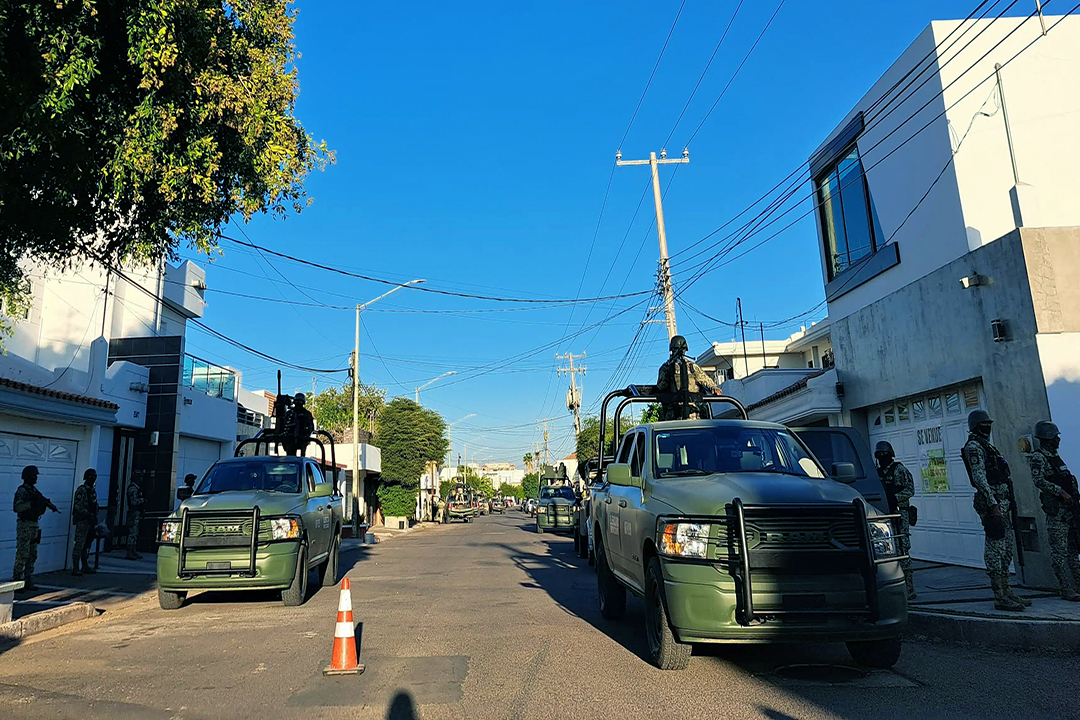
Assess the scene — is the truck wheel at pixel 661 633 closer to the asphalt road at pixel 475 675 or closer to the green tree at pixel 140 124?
the asphalt road at pixel 475 675

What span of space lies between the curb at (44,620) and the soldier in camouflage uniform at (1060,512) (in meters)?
11.0

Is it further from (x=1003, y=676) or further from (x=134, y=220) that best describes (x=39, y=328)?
(x=1003, y=676)

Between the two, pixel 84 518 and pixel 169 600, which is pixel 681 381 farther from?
pixel 84 518

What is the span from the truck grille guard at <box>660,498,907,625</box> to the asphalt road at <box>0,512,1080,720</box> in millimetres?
607

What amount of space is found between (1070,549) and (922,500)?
5025 mm

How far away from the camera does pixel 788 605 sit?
5.35 m

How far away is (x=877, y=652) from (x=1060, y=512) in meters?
3.48

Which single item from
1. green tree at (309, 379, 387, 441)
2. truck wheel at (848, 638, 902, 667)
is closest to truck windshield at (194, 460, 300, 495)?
truck wheel at (848, 638, 902, 667)

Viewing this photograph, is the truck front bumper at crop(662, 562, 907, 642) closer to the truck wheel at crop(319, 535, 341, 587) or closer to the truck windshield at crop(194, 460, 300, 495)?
the truck windshield at crop(194, 460, 300, 495)

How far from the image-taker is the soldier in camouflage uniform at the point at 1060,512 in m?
7.89

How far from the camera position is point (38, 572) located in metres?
14.1

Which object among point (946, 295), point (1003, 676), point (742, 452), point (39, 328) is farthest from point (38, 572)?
point (946, 295)

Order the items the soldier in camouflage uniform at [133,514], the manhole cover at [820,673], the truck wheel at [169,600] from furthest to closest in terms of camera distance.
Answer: the soldier in camouflage uniform at [133,514], the truck wheel at [169,600], the manhole cover at [820,673]

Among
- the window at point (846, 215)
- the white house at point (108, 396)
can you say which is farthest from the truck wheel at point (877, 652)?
the white house at point (108, 396)
